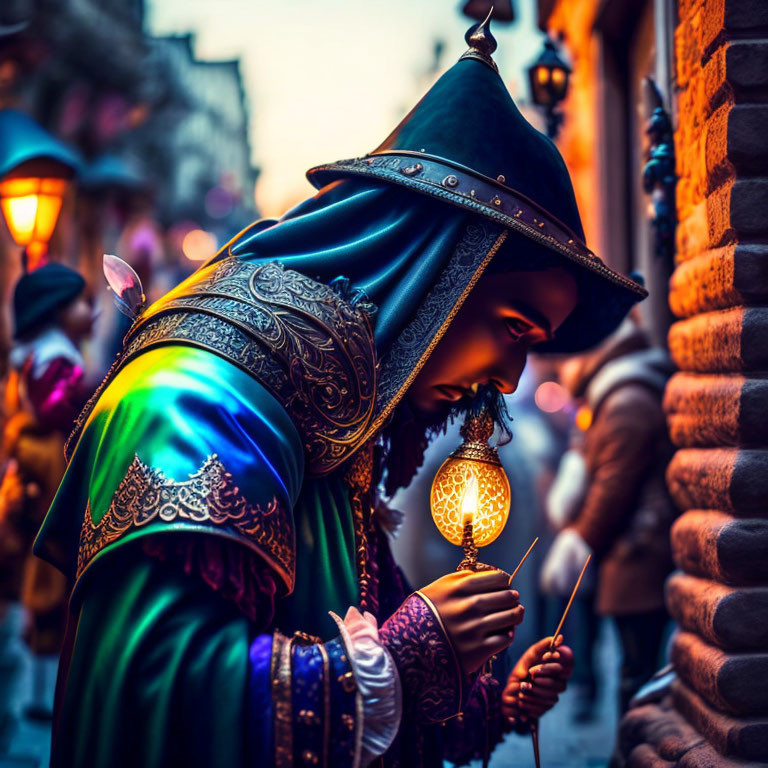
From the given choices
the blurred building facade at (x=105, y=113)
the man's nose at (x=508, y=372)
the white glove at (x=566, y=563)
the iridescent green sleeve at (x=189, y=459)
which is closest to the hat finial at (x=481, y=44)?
the man's nose at (x=508, y=372)

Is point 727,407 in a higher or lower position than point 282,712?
higher

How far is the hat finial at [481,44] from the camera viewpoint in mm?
3012

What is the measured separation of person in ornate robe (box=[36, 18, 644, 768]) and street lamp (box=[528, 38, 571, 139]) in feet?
9.90

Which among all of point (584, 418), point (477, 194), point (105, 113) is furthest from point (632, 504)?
point (105, 113)

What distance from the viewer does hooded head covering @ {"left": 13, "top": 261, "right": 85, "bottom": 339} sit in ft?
18.2

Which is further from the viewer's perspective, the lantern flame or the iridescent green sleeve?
the lantern flame

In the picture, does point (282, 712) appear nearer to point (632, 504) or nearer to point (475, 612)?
point (475, 612)

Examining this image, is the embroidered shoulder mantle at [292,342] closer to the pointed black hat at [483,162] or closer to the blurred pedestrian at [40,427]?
the pointed black hat at [483,162]

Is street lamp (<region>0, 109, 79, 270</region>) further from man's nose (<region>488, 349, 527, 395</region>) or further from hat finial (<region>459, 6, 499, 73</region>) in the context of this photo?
man's nose (<region>488, 349, 527, 395</region>)

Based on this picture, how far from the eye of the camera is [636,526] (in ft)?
19.1

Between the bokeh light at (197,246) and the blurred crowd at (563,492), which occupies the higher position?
the bokeh light at (197,246)

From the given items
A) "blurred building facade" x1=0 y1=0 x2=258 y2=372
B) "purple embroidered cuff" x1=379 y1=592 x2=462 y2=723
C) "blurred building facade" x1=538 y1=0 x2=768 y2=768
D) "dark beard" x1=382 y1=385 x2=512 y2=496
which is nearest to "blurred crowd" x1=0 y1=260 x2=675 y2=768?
"blurred building facade" x1=538 y1=0 x2=768 y2=768

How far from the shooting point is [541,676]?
2.93 metres

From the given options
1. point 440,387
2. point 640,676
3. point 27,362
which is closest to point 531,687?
point 440,387
